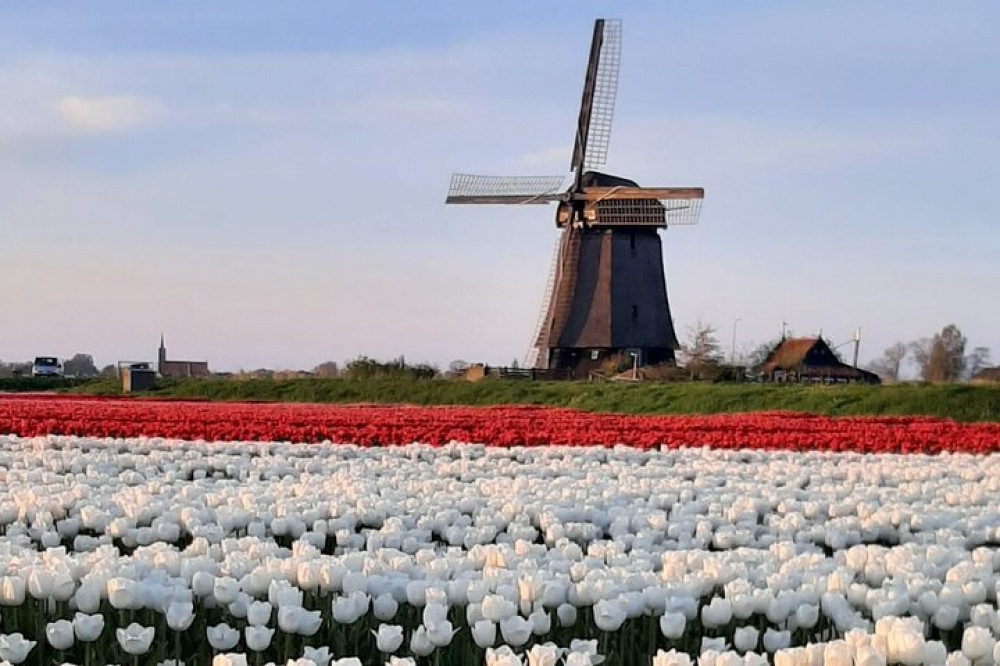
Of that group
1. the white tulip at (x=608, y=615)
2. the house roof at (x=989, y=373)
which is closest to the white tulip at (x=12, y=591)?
the white tulip at (x=608, y=615)

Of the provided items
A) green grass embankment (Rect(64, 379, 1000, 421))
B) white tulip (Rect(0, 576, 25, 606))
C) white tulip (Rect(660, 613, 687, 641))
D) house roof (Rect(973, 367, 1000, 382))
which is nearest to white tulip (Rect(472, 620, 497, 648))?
white tulip (Rect(660, 613, 687, 641))

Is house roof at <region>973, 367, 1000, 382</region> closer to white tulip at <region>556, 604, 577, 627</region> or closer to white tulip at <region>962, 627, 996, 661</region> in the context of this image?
white tulip at <region>556, 604, 577, 627</region>

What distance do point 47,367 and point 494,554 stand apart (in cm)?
4962

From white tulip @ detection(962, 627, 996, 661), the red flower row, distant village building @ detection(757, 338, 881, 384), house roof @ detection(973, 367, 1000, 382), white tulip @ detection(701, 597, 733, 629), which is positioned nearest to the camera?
white tulip @ detection(962, 627, 996, 661)

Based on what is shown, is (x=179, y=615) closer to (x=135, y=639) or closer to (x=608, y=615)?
(x=135, y=639)

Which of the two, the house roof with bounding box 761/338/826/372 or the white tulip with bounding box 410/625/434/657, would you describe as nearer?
the white tulip with bounding box 410/625/434/657

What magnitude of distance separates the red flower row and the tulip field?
0.31m

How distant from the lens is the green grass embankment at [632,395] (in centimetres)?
2131

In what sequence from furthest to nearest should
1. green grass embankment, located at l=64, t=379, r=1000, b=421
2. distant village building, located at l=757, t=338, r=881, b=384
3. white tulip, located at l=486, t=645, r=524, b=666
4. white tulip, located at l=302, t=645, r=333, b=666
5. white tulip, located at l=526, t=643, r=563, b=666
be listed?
distant village building, located at l=757, t=338, r=881, b=384
green grass embankment, located at l=64, t=379, r=1000, b=421
white tulip, located at l=302, t=645, r=333, b=666
white tulip, located at l=526, t=643, r=563, b=666
white tulip, located at l=486, t=645, r=524, b=666

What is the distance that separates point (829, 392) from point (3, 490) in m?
17.1

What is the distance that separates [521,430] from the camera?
1459 cm

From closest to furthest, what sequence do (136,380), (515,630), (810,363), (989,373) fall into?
(515,630) < (136,380) < (989,373) < (810,363)

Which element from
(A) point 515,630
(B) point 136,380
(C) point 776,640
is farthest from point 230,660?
(B) point 136,380

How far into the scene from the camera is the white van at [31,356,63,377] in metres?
49.0
